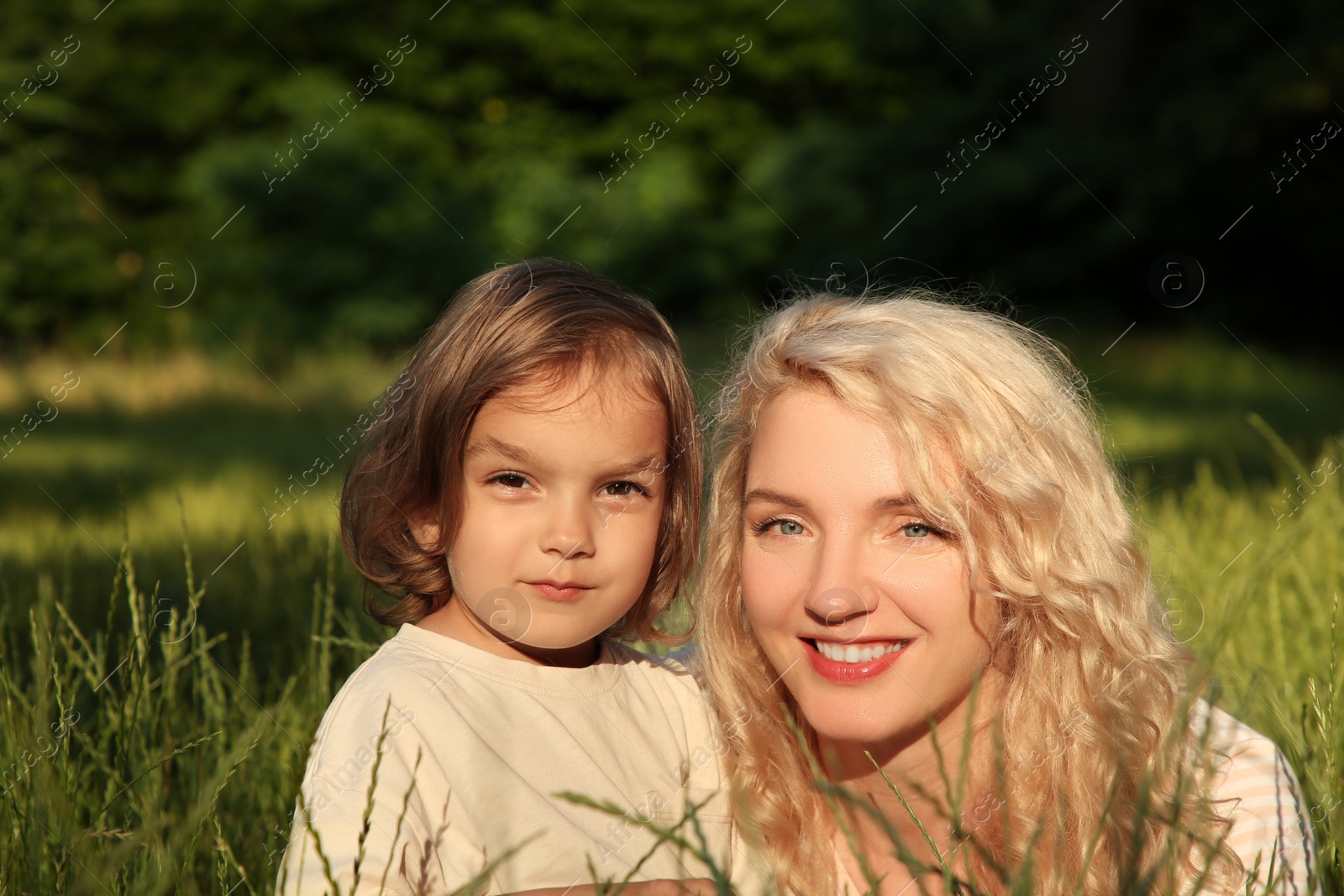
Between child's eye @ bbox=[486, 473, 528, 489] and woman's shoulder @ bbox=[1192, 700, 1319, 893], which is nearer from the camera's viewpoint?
woman's shoulder @ bbox=[1192, 700, 1319, 893]

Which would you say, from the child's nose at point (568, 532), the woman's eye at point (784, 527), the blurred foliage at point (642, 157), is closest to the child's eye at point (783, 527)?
the woman's eye at point (784, 527)

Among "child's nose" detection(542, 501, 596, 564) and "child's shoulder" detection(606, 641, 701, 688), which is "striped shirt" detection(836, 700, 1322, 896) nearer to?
"child's shoulder" detection(606, 641, 701, 688)

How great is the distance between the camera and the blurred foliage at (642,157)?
14.1 m

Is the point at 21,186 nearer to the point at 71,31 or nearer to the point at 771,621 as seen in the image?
the point at 71,31

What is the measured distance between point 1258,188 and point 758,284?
24.4 ft

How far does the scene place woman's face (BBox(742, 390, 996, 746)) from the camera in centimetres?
171

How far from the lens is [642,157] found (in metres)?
18.8

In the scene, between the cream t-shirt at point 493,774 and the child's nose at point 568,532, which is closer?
the cream t-shirt at point 493,774

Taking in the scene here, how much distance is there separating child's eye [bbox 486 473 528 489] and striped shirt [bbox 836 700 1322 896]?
79 centimetres

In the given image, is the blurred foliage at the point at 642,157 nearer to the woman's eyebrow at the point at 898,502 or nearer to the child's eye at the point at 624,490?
the child's eye at the point at 624,490

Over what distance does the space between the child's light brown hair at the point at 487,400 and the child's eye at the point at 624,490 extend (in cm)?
5

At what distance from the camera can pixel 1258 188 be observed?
565 inches

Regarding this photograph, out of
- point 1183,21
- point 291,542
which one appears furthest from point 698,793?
point 1183,21

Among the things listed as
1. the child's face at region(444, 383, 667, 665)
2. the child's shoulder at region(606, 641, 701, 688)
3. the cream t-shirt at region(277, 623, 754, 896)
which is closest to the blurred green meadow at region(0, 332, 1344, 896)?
the cream t-shirt at region(277, 623, 754, 896)
